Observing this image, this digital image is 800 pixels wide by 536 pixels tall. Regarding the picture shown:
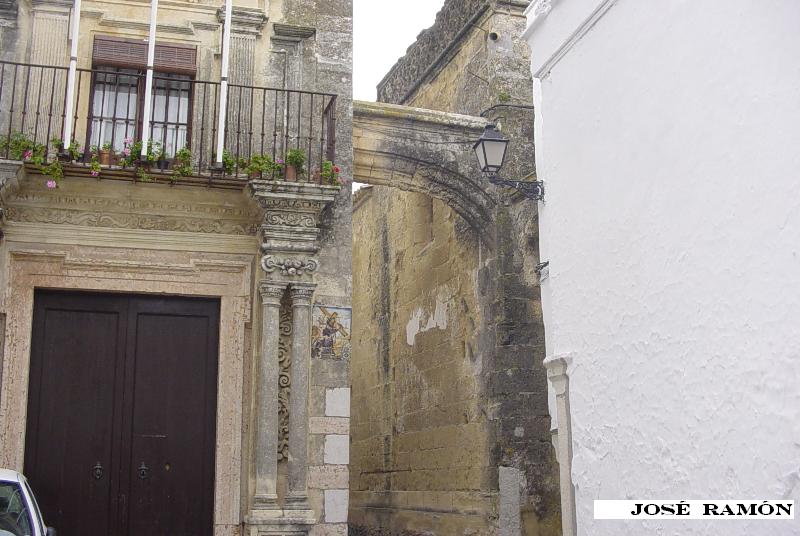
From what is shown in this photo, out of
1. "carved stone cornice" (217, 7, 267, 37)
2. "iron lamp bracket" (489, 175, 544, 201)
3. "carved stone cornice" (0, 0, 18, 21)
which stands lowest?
"iron lamp bracket" (489, 175, 544, 201)

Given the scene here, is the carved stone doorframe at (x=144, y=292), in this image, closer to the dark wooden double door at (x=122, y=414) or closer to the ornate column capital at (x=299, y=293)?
the dark wooden double door at (x=122, y=414)

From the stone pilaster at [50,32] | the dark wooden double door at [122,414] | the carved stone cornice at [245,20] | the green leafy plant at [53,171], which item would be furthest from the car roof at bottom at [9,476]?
the carved stone cornice at [245,20]

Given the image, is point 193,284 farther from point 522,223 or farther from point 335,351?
point 522,223

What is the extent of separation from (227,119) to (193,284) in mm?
1512

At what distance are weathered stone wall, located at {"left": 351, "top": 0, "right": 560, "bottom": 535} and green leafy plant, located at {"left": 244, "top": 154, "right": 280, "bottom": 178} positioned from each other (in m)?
3.29

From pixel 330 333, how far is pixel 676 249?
3.94m

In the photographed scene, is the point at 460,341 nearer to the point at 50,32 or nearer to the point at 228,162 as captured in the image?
the point at 228,162

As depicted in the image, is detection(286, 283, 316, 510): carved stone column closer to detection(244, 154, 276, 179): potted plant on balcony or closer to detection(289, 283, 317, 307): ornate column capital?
detection(289, 283, 317, 307): ornate column capital

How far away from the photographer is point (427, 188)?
10578 millimetres

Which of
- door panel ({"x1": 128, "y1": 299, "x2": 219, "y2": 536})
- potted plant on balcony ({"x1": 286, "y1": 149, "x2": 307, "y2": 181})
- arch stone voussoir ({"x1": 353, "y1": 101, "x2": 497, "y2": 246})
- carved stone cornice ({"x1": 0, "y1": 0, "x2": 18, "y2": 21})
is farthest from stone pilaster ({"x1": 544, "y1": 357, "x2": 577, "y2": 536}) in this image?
carved stone cornice ({"x1": 0, "y1": 0, "x2": 18, "y2": 21})

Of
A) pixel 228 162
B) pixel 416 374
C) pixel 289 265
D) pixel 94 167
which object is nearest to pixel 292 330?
pixel 289 265

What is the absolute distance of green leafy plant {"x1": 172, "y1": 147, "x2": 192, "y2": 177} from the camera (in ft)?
25.2

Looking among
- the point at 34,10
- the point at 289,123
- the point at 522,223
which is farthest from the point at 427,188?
the point at 34,10

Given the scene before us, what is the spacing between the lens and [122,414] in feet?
26.1
